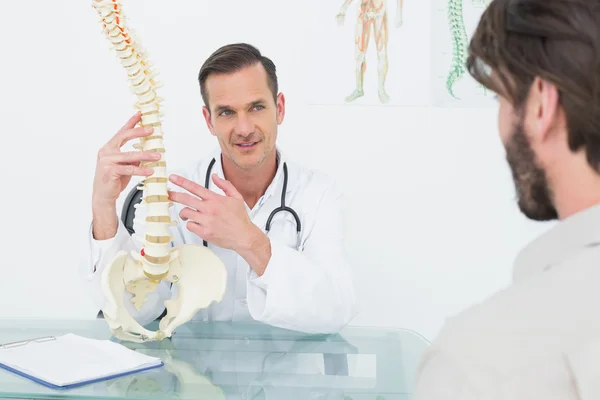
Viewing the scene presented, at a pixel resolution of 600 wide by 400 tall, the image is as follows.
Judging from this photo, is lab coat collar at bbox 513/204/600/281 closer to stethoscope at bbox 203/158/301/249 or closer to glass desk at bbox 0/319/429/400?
glass desk at bbox 0/319/429/400

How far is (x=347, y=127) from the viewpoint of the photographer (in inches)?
138

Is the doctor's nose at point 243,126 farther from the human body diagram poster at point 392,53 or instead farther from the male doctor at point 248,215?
the human body diagram poster at point 392,53

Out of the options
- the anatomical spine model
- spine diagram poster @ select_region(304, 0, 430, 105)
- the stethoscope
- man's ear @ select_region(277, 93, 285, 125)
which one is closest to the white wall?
spine diagram poster @ select_region(304, 0, 430, 105)

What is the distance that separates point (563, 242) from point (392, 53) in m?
2.70

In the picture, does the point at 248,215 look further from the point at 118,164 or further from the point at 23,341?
the point at 23,341

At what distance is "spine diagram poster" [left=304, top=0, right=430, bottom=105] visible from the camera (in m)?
3.47

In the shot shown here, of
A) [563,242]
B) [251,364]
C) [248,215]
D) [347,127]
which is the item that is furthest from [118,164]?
[347,127]

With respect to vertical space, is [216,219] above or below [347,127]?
below

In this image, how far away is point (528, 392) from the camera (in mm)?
821

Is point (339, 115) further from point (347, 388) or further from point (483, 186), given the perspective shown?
point (347, 388)

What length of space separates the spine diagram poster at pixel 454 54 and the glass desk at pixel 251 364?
175cm

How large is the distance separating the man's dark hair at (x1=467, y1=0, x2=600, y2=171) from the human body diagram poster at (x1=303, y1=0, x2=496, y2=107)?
8.11 ft

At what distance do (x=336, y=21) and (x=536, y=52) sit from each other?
2.58m

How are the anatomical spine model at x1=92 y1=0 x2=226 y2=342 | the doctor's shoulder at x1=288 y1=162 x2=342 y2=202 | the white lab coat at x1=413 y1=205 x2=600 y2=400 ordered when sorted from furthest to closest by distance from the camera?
the doctor's shoulder at x1=288 y1=162 x2=342 y2=202, the anatomical spine model at x1=92 y1=0 x2=226 y2=342, the white lab coat at x1=413 y1=205 x2=600 y2=400
